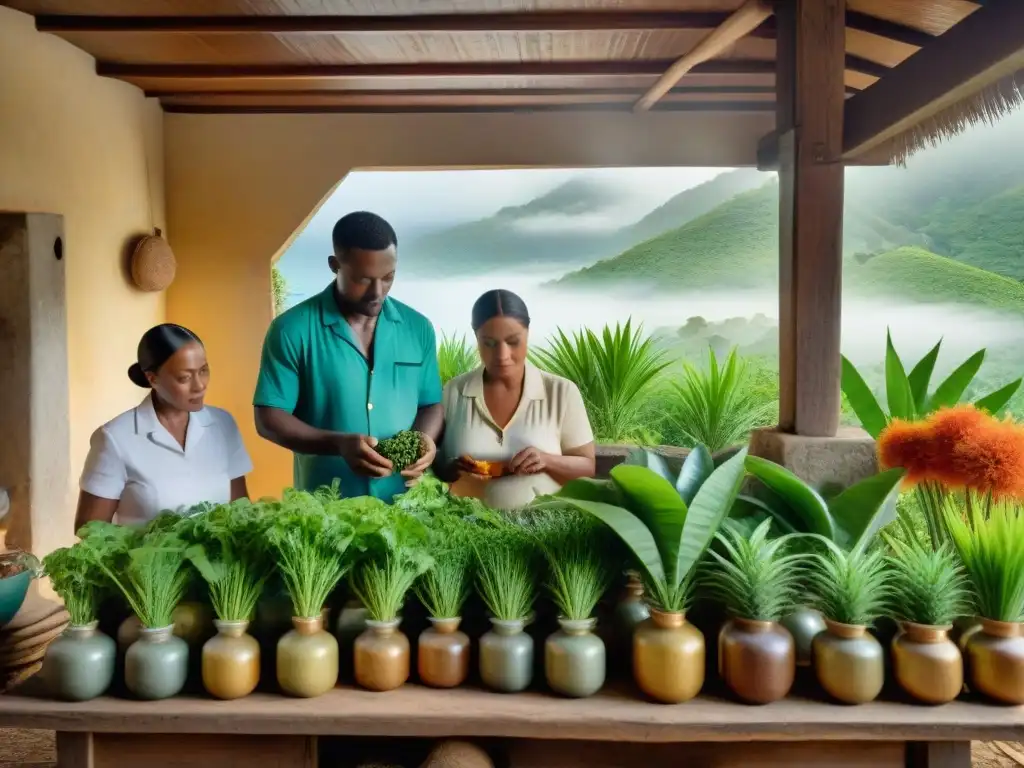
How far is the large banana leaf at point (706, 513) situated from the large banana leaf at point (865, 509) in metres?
0.25

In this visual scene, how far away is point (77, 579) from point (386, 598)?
56cm

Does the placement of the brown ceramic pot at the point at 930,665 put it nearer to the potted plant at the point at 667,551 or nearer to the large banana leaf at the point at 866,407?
the potted plant at the point at 667,551

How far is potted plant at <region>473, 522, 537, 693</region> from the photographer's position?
1.46m

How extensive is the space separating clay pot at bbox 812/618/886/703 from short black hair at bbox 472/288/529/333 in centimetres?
131

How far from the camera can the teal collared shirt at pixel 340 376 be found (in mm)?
2439

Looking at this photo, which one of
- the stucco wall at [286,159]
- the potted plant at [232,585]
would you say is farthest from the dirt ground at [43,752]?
the stucco wall at [286,159]

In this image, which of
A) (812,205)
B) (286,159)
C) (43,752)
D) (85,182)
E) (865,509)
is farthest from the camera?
(286,159)

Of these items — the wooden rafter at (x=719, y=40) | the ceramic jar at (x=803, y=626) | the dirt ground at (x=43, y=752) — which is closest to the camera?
the ceramic jar at (x=803, y=626)

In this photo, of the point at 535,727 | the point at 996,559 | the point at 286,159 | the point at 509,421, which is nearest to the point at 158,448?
the point at 509,421

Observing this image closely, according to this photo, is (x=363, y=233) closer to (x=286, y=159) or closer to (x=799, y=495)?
(x=799, y=495)

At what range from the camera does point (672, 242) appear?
1044 centimetres

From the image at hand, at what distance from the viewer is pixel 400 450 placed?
2.28 meters

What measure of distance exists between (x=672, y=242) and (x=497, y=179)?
2386 millimetres

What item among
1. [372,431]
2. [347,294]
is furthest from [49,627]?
Result: [347,294]
